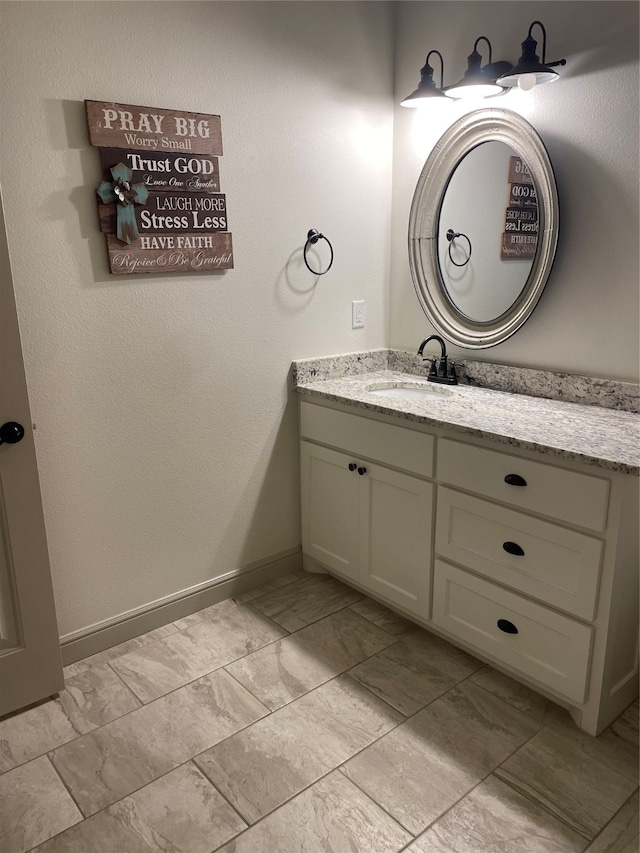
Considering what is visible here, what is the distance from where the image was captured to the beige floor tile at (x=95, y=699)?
2.01 m

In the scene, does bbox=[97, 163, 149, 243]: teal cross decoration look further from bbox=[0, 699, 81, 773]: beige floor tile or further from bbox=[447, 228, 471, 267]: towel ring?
bbox=[0, 699, 81, 773]: beige floor tile

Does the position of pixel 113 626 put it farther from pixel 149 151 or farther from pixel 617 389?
pixel 617 389

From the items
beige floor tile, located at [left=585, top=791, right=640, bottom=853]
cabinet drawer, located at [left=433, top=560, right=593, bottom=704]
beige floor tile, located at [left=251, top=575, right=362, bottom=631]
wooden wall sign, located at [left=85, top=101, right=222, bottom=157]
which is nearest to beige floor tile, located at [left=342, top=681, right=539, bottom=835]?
cabinet drawer, located at [left=433, top=560, right=593, bottom=704]

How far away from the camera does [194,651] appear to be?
7.69 feet

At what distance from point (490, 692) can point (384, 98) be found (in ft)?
7.83

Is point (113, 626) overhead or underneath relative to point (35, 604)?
underneath

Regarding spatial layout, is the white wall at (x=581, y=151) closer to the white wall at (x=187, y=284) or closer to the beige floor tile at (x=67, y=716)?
the white wall at (x=187, y=284)

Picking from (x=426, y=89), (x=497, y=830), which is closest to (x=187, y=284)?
(x=426, y=89)

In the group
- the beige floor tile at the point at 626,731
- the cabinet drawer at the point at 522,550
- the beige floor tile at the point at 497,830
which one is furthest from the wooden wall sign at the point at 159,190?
the beige floor tile at the point at 626,731

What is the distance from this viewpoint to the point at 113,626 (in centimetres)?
236

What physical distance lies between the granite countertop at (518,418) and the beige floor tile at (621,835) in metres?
0.89

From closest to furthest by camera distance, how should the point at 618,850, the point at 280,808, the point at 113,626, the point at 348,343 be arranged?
1. the point at 618,850
2. the point at 280,808
3. the point at 113,626
4. the point at 348,343

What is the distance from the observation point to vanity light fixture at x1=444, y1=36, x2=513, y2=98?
222cm

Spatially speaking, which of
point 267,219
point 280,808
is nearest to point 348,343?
point 267,219
